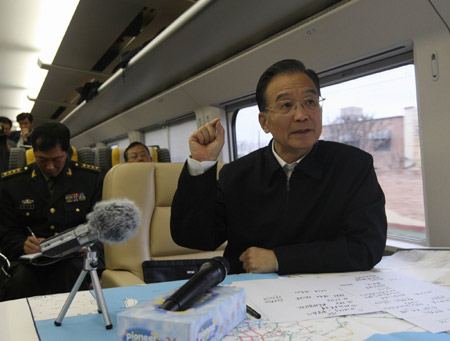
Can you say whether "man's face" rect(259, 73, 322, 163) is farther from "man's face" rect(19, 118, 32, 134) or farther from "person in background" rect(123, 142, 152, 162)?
"man's face" rect(19, 118, 32, 134)

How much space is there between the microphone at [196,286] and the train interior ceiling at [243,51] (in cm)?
184

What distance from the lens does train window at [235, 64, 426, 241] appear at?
2.50m

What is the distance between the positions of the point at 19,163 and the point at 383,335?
362cm

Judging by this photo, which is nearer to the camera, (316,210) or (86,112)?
(316,210)

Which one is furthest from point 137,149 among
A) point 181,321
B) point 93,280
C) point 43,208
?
point 181,321

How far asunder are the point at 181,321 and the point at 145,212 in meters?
1.68

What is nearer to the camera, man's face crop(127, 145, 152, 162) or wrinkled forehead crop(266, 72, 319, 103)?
wrinkled forehead crop(266, 72, 319, 103)

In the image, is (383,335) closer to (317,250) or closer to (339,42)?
(317,250)

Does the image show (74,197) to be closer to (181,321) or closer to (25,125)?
(181,321)

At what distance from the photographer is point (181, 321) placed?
57 cm

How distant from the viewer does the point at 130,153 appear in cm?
380

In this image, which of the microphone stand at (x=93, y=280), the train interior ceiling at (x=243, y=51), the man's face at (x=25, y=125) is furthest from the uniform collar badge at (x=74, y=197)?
the man's face at (x=25, y=125)

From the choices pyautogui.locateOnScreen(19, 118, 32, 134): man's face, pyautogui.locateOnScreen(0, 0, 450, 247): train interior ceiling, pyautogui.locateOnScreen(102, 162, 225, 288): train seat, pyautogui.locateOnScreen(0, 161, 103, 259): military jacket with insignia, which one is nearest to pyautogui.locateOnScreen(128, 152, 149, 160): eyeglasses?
pyautogui.locateOnScreen(0, 0, 450, 247): train interior ceiling

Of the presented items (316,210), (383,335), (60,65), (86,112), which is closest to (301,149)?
(316,210)
